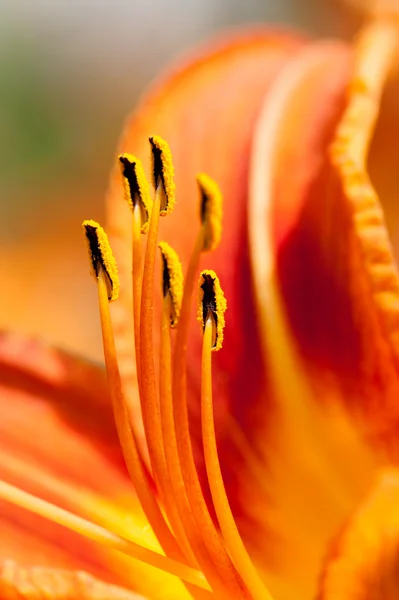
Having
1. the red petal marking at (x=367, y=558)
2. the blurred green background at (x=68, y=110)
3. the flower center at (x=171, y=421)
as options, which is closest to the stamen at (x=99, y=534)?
the flower center at (x=171, y=421)

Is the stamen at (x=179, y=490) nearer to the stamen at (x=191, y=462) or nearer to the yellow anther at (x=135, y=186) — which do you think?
the stamen at (x=191, y=462)

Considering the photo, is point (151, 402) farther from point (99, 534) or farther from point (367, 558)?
point (367, 558)

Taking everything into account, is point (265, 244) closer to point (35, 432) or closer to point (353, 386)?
point (353, 386)

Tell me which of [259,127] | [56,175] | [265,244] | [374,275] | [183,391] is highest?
[56,175]

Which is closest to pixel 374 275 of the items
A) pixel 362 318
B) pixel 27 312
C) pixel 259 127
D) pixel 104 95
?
pixel 362 318

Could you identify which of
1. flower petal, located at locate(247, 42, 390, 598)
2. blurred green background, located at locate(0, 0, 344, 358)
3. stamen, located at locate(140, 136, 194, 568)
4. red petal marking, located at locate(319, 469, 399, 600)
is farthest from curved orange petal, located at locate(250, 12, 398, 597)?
blurred green background, located at locate(0, 0, 344, 358)

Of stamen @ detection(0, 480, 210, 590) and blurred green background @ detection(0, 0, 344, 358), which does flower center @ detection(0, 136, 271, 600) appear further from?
blurred green background @ detection(0, 0, 344, 358)
